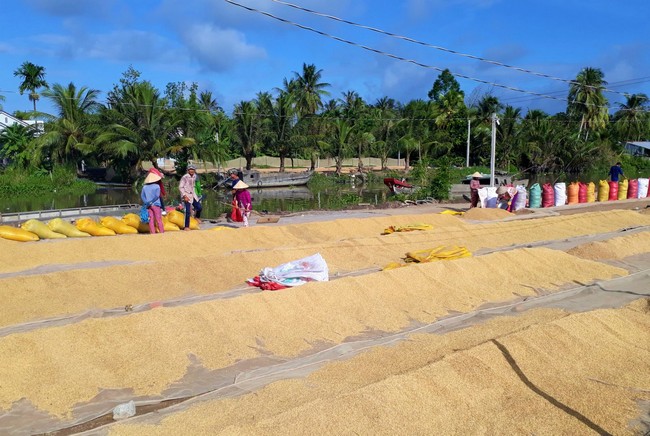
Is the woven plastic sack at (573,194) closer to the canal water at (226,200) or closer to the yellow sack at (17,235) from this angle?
the canal water at (226,200)

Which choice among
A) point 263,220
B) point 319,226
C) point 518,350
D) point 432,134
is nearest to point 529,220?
point 319,226

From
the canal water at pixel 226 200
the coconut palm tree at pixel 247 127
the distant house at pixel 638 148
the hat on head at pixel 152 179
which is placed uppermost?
the coconut palm tree at pixel 247 127

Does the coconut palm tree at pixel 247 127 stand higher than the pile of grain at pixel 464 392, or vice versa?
the coconut palm tree at pixel 247 127

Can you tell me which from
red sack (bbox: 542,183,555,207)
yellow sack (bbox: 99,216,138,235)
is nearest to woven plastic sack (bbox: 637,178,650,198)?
red sack (bbox: 542,183,555,207)

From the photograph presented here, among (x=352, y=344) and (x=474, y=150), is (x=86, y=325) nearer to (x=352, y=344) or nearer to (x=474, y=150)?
(x=352, y=344)

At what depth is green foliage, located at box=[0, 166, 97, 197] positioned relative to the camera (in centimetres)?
2386

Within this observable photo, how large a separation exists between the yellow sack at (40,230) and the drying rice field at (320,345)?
0.68 metres

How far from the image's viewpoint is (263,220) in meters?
12.2

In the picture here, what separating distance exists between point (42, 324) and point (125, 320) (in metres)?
1.14

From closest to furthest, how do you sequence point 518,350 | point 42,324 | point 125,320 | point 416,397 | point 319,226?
point 416,397, point 518,350, point 125,320, point 42,324, point 319,226

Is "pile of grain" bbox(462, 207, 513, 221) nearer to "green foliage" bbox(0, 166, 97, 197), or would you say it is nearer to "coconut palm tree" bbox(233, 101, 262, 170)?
"green foliage" bbox(0, 166, 97, 197)

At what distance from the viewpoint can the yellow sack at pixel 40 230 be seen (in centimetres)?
927

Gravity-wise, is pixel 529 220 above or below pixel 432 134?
below

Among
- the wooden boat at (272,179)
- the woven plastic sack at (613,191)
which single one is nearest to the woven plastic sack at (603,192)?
the woven plastic sack at (613,191)
